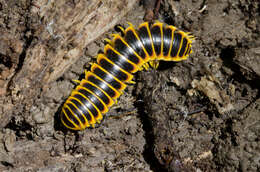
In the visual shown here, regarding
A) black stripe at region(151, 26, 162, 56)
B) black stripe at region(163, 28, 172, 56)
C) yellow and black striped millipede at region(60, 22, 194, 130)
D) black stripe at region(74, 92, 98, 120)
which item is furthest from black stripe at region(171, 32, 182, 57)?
black stripe at region(74, 92, 98, 120)

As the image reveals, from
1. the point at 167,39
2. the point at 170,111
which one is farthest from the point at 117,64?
the point at 170,111

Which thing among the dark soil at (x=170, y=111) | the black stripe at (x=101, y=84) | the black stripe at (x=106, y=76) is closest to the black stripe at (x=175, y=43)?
the dark soil at (x=170, y=111)

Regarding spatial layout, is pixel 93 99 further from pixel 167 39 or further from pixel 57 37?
pixel 167 39

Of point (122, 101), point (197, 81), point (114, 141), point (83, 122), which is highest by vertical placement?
point (197, 81)

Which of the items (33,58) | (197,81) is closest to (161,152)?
(197,81)

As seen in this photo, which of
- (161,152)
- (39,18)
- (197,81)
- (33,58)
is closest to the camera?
(39,18)

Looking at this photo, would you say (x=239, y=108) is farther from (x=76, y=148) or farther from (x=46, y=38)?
(x=46, y=38)

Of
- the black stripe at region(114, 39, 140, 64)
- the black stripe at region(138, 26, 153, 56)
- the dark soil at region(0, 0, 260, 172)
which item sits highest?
the black stripe at region(138, 26, 153, 56)

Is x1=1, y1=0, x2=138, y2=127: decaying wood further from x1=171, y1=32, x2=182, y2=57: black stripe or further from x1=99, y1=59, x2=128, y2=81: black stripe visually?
x1=171, y1=32, x2=182, y2=57: black stripe
